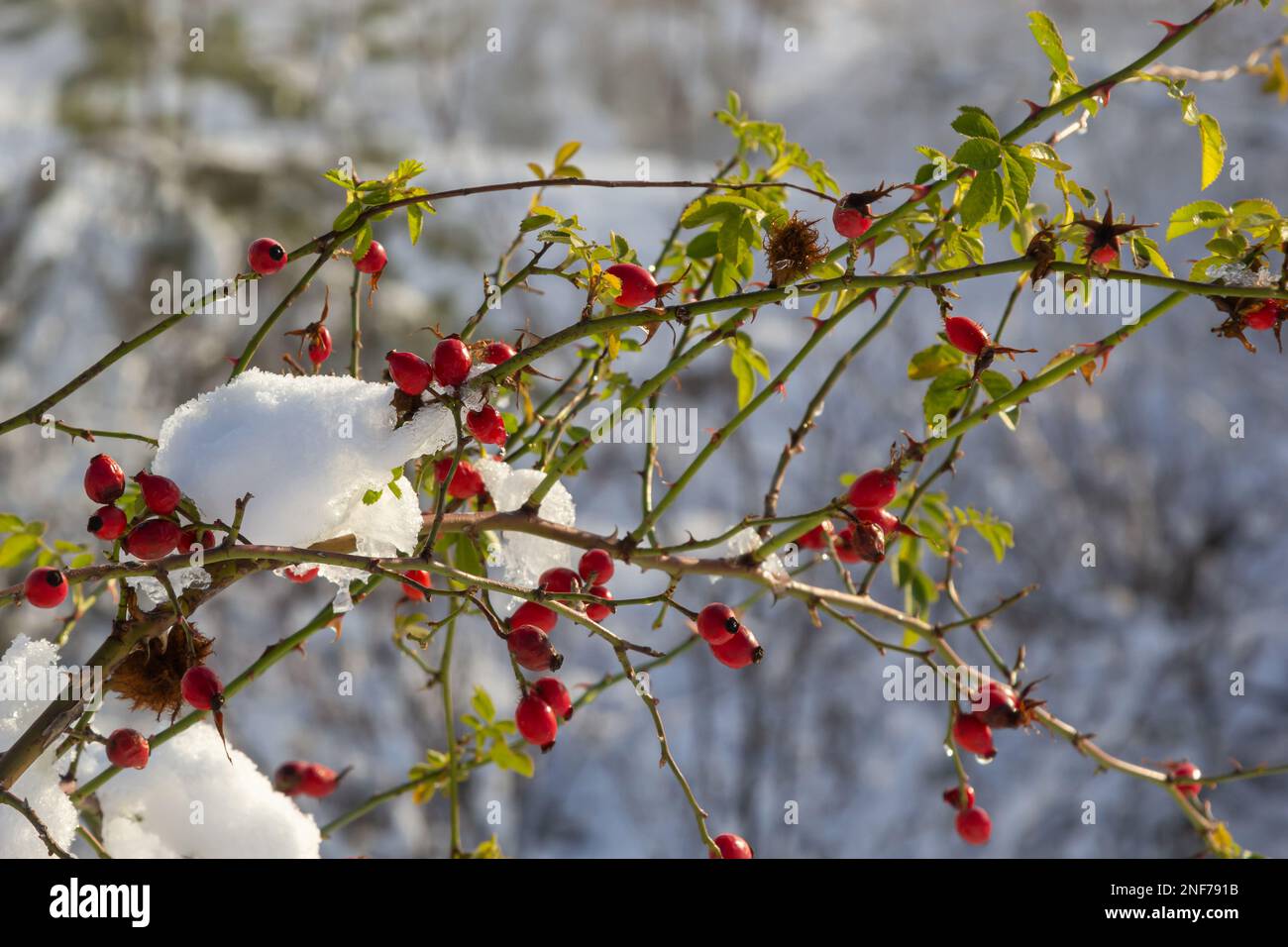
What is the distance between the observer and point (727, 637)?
611 millimetres

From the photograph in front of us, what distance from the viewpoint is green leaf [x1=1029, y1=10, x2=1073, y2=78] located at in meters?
0.61

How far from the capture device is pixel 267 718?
11.1 ft

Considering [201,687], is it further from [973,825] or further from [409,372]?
[973,825]

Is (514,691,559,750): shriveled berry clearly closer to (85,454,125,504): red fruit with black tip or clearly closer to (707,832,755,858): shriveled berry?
(707,832,755,858): shriveled berry

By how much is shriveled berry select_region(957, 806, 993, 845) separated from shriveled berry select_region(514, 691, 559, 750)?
353 millimetres

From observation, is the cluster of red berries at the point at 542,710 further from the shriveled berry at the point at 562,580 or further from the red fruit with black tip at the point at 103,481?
the red fruit with black tip at the point at 103,481

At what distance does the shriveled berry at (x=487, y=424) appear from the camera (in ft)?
1.89

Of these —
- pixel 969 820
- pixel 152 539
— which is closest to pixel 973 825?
pixel 969 820

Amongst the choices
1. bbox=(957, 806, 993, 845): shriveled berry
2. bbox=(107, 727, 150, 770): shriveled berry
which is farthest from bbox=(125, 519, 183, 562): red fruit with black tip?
bbox=(957, 806, 993, 845): shriveled berry

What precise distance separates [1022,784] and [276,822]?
2.98 meters

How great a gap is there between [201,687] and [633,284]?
11.3 inches

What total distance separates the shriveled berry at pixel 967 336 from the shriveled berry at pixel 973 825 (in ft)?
1.15

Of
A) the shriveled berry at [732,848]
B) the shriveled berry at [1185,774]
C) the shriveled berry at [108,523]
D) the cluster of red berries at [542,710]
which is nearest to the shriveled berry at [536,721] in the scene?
the cluster of red berries at [542,710]
